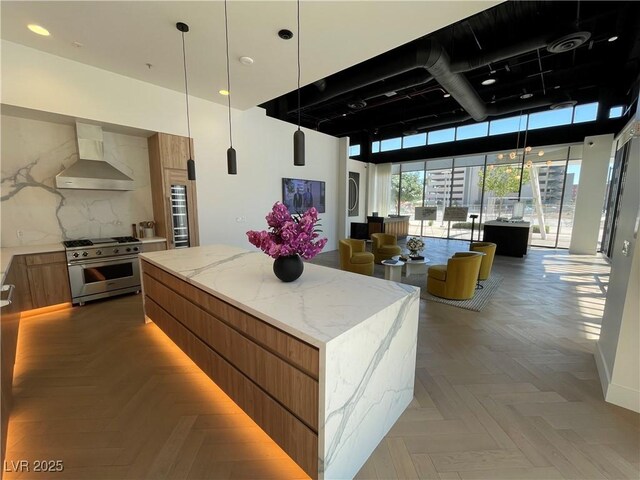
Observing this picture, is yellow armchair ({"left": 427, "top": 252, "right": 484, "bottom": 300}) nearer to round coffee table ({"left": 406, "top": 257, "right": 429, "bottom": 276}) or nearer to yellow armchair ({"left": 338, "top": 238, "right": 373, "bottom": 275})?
round coffee table ({"left": 406, "top": 257, "right": 429, "bottom": 276})

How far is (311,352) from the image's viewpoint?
1241mm

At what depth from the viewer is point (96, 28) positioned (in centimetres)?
282

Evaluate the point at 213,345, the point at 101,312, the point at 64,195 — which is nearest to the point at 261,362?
the point at 213,345

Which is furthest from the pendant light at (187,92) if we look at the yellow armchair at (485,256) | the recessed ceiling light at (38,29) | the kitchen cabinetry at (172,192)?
the yellow armchair at (485,256)

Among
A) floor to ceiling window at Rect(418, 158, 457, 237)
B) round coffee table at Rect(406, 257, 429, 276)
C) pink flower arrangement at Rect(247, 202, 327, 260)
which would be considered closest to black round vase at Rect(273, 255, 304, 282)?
pink flower arrangement at Rect(247, 202, 327, 260)

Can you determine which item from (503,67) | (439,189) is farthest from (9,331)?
(439,189)

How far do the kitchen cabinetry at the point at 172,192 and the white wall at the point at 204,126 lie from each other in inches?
7.4

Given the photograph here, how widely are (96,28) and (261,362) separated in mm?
3815

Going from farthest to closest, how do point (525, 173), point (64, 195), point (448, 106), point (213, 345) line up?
point (525, 173)
point (448, 106)
point (64, 195)
point (213, 345)

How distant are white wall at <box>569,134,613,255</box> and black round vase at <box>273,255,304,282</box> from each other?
376 inches

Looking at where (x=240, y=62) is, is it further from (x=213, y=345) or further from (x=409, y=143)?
(x=409, y=143)

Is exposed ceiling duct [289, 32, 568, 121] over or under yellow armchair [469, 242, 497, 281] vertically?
over

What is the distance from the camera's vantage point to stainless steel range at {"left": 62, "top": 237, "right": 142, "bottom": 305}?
3732mm

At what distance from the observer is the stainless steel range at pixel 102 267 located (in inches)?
147
